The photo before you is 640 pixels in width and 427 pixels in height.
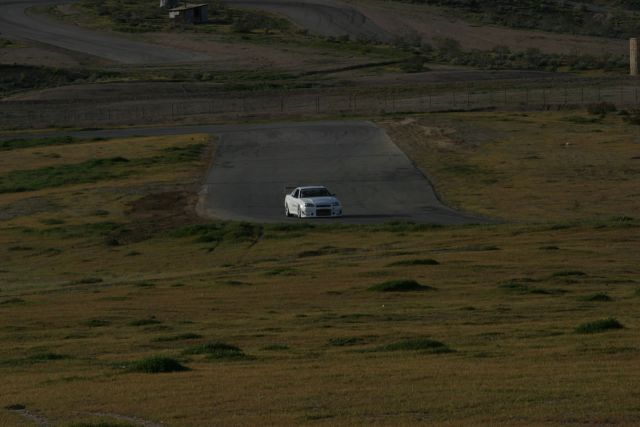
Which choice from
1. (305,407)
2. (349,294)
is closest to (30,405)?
(305,407)

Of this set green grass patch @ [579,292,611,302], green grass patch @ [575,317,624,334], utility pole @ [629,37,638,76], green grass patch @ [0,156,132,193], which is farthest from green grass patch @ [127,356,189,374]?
utility pole @ [629,37,638,76]

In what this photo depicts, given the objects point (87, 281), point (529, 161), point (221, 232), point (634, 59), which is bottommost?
point (529, 161)

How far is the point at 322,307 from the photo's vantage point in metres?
33.0

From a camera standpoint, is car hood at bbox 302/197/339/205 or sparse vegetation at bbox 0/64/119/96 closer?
car hood at bbox 302/197/339/205

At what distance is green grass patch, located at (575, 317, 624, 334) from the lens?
2472 centimetres

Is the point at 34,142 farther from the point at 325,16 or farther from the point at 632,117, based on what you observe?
the point at 325,16

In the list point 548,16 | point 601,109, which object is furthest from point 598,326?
point 548,16

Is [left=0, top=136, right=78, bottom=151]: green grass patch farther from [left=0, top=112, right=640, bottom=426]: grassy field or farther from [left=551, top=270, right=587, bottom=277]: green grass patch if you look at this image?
[left=551, top=270, right=587, bottom=277]: green grass patch

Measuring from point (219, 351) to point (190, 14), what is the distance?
14725 centimetres

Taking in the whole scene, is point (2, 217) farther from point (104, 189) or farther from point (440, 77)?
point (440, 77)

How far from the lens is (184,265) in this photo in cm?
4809

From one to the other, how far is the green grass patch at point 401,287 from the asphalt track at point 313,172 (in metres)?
19.9

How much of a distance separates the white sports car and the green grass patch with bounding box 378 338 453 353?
34.2 meters

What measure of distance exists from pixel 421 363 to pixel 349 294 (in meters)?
14.6
